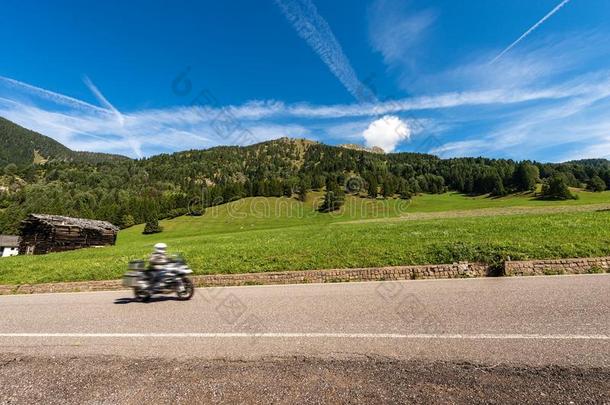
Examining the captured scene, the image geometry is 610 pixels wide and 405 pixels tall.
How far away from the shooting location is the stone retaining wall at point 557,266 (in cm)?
1143

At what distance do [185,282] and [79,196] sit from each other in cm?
15989

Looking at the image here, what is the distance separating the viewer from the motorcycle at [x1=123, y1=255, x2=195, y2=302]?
422 inches

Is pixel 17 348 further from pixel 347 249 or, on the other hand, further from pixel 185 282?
pixel 347 249

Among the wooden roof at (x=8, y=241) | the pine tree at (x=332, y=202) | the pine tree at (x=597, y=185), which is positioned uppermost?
the pine tree at (x=597, y=185)

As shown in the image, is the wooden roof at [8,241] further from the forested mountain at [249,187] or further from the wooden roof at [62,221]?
the wooden roof at [62,221]

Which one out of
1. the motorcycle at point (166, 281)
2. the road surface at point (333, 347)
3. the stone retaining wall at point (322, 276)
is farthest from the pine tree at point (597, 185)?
the motorcycle at point (166, 281)

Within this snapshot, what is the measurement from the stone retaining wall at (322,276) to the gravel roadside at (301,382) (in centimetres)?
774

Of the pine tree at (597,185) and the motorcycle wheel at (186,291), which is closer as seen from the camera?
the motorcycle wheel at (186,291)

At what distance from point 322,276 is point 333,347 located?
739cm

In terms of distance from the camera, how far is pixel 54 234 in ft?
151

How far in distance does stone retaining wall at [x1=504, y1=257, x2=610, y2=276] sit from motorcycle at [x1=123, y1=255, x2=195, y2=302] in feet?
36.1

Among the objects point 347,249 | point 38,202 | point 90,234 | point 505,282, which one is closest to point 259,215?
point 90,234

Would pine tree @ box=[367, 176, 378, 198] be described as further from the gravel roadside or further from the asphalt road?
the gravel roadside

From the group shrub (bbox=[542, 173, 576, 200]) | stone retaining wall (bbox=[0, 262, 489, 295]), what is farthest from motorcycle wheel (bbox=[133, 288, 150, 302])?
shrub (bbox=[542, 173, 576, 200])
